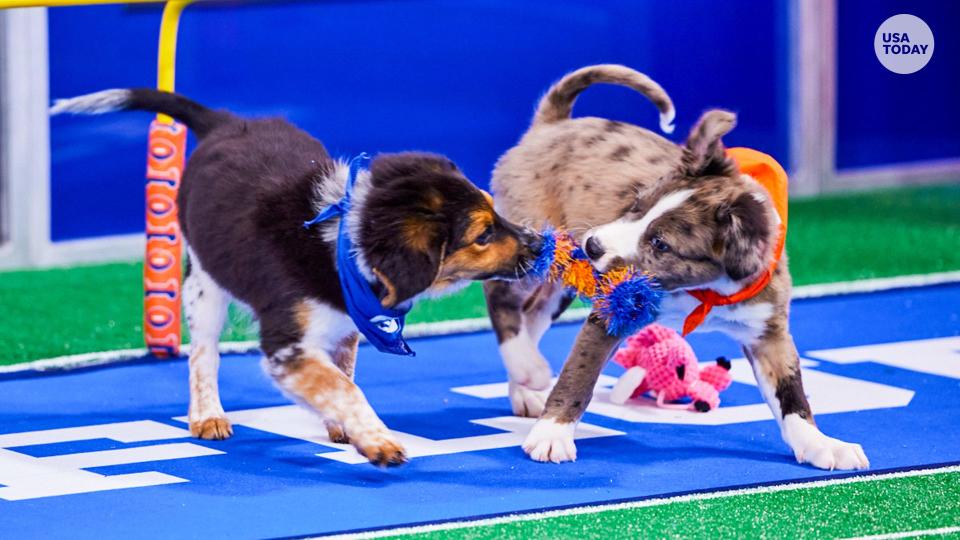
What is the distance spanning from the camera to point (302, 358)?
17.3 feet

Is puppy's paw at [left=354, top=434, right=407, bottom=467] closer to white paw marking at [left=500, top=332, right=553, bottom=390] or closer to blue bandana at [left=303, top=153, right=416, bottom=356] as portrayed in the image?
blue bandana at [left=303, top=153, right=416, bottom=356]

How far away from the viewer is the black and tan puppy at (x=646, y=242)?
17.1ft

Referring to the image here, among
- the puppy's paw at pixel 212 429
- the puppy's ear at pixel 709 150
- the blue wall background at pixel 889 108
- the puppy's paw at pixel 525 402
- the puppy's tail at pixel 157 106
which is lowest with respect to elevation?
the puppy's paw at pixel 212 429

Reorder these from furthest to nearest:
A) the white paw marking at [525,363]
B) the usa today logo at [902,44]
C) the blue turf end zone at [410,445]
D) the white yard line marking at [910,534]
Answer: the white paw marking at [525,363] < the usa today logo at [902,44] < the blue turf end zone at [410,445] < the white yard line marking at [910,534]

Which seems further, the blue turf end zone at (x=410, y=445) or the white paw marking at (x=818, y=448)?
the white paw marking at (x=818, y=448)

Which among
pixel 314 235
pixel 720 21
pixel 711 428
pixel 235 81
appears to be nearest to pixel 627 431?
pixel 711 428

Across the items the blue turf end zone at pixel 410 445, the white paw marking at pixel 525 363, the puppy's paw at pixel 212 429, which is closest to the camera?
the blue turf end zone at pixel 410 445

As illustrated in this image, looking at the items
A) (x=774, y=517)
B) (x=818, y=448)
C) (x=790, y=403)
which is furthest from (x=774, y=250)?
(x=774, y=517)

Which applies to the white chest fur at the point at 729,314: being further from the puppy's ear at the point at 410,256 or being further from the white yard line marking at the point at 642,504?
the puppy's ear at the point at 410,256

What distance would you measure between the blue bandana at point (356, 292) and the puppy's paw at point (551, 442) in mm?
623

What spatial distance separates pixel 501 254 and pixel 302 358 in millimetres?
718

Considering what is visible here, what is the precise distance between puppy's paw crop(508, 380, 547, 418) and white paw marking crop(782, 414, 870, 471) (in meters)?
1.01

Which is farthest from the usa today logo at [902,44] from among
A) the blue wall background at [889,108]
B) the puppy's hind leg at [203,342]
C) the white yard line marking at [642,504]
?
the blue wall background at [889,108]

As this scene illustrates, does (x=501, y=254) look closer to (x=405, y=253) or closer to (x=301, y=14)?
(x=405, y=253)
